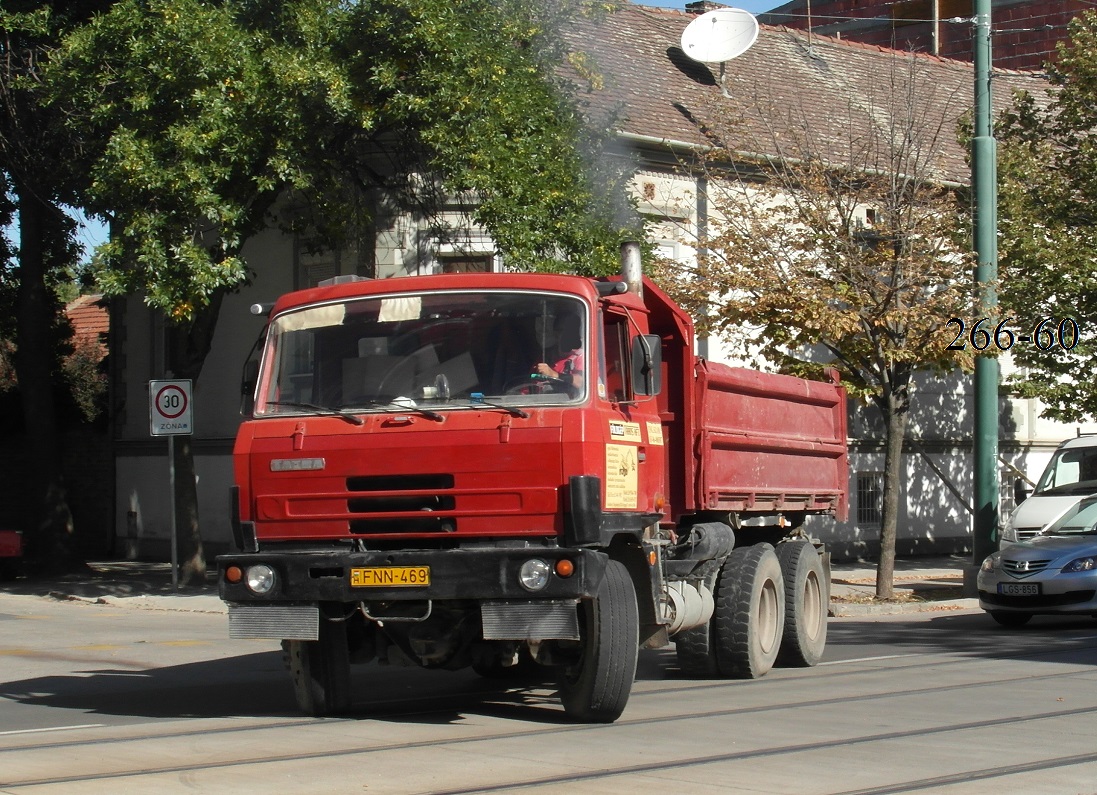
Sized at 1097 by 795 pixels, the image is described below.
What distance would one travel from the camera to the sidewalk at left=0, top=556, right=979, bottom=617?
755 inches

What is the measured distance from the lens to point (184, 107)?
1812 cm

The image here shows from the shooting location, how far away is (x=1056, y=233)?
21938 millimetres

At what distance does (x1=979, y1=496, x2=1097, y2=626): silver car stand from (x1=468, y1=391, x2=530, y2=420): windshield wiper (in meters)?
9.25

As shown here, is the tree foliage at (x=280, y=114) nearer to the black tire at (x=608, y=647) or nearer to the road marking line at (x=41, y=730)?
the road marking line at (x=41, y=730)

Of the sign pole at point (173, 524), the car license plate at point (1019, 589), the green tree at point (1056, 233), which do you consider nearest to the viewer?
the car license plate at point (1019, 589)

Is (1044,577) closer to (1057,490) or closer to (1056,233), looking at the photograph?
(1057,490)

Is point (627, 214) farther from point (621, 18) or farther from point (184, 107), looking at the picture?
point (621, 18)

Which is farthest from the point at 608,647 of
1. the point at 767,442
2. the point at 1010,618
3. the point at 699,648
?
the point at 1010,618

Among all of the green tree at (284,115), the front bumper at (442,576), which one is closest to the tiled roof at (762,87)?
the green tree at (284,115)

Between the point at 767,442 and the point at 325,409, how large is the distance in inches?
177

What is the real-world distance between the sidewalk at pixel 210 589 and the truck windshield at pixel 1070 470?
1.85 metres

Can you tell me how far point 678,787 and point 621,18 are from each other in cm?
2343

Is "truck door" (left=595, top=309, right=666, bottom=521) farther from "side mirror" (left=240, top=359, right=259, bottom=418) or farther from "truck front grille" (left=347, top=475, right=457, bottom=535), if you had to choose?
"side mirror" (left=240, top=359, right=259, bottom=418)

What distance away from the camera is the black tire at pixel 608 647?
8.68 metres
